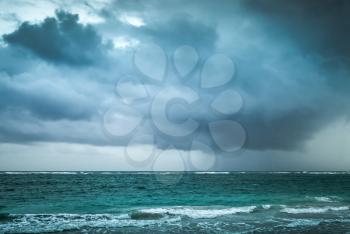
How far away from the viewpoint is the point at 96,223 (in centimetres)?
2170

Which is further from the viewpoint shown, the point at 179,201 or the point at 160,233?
the point at 179,201

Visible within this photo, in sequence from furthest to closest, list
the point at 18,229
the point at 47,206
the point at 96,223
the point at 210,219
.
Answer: the point at 47,206
the point at 210,219
the point at 96,223
the point at 18,229

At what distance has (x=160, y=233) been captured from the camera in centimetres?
1811

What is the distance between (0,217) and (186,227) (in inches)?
566

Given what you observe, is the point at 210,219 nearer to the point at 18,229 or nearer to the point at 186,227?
the point at 186,227

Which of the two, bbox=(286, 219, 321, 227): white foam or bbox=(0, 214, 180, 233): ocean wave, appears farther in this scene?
bbox=(286, 219, 321, 227): white foam

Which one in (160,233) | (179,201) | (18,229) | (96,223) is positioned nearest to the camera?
(160,233)

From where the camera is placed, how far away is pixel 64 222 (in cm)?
2203

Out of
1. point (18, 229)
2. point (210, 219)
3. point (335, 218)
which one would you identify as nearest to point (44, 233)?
point (18, 229)

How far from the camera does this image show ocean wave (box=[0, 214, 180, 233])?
19672 millimetres

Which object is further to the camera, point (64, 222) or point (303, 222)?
point (303, 222)

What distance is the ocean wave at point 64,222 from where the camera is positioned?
19.7 m

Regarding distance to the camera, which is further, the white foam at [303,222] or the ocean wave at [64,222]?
the white foam at [303,222]

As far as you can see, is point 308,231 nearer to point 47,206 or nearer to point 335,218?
point 335,218
